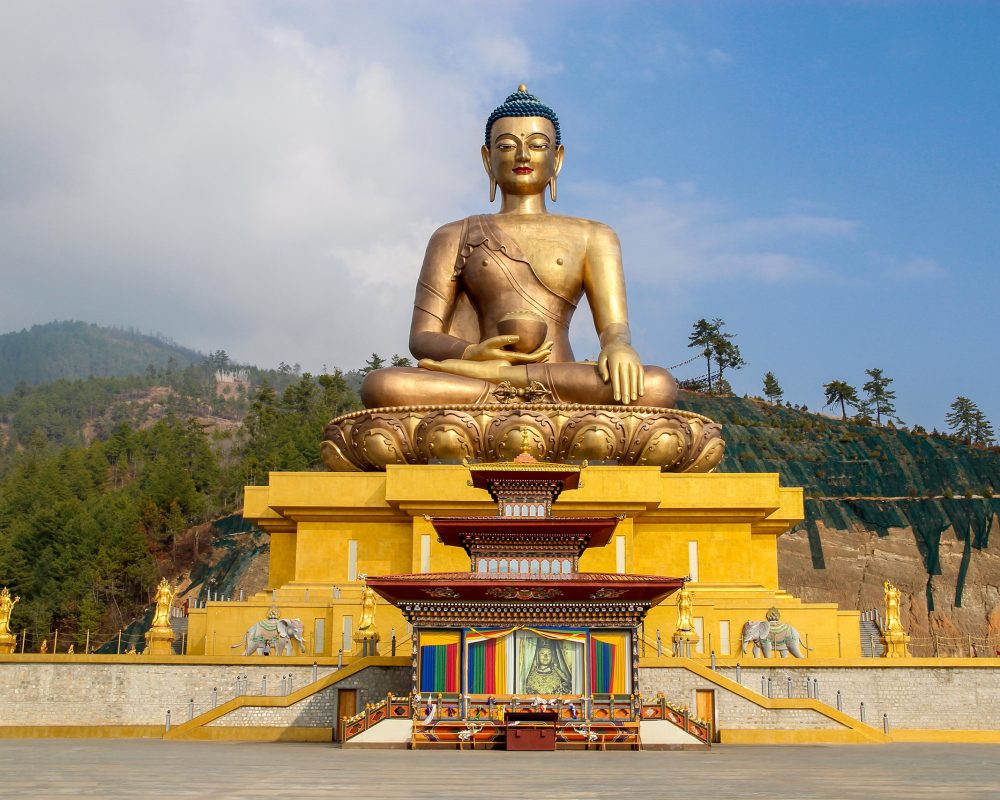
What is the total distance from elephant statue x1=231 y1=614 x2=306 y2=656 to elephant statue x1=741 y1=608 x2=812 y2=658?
18.6 ft

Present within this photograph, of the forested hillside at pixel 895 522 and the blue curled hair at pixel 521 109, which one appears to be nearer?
the blue curled hair at pixel 521 109

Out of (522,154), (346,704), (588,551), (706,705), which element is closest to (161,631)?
(346,704)

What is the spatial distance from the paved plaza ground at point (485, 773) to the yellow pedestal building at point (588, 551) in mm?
3637

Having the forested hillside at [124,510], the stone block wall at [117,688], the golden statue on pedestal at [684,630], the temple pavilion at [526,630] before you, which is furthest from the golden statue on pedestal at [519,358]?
the forested hillside at [124,510]

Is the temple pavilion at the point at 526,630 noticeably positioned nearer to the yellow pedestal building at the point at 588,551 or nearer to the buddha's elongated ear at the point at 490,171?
the yellow pedestal building at the point at 588,551

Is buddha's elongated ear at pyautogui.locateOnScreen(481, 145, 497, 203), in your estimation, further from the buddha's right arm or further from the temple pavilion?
the temple pavilion

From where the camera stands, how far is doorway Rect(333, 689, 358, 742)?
12906 millimetres

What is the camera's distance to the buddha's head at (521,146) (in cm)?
1964

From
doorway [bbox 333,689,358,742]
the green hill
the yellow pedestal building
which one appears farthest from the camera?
the green hill

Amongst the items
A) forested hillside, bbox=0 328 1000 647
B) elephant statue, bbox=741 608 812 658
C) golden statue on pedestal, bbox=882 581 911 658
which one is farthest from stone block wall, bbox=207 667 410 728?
forested hillside, bbox=0 328 1000 647

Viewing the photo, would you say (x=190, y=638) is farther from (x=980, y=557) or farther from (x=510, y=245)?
(x=980, y=557)

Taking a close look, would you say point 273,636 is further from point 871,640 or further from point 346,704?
point 871,640

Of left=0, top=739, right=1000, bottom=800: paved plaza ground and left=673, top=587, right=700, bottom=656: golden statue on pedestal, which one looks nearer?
left=0, top=739, right=1000, bottom=800: paved plaza ground

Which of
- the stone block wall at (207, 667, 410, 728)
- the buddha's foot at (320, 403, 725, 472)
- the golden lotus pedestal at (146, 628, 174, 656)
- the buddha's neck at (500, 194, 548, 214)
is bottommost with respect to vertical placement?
the stone block wall at (207, 667, 410, 728)
